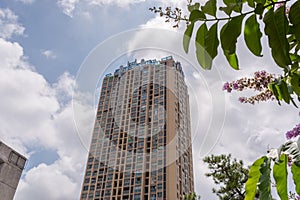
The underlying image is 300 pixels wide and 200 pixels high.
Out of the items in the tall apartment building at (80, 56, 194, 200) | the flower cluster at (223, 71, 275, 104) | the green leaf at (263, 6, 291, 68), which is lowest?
the green leaf at (263, 6, 291, 68)

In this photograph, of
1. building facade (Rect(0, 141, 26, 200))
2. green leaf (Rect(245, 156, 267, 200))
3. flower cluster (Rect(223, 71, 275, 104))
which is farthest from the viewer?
building facade (Rect(0, 141, 26, 200))

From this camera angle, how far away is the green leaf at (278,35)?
1.20ft

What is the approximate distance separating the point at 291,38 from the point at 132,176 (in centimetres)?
3253

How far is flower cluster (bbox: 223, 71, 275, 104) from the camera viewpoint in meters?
1.15

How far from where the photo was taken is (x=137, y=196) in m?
29.7

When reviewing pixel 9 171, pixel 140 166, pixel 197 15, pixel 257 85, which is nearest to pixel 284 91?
pixel 197 15

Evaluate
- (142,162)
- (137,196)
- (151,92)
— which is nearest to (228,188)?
(142,162)

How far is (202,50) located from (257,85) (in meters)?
0.82

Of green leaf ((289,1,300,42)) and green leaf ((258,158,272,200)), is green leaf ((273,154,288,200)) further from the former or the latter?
green leaf ((289,1,300,42))

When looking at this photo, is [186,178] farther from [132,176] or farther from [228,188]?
[228,188]

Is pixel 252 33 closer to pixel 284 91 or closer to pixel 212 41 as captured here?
pixel 212 41

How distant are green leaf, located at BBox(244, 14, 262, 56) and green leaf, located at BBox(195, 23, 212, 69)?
64 mm

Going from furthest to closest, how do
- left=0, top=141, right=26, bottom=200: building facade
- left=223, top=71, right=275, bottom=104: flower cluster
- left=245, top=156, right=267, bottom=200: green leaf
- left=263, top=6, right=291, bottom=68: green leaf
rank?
left=0, top=141, right=26, bottom=200: building facade → left=223, top=71, right=275, bottom=104: flower cluster → left=245, top=156, right=267, bottom=200: green leaf → left=263, top=6, right=291, bottom=68: green leaf

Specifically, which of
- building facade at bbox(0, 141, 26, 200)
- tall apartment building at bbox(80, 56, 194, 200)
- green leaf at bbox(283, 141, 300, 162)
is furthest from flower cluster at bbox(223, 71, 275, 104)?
tall apartment building at bbox(80, 56, 194, 200)
